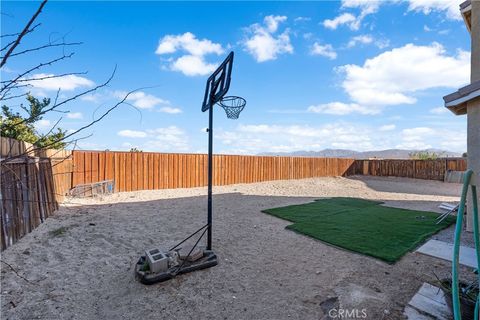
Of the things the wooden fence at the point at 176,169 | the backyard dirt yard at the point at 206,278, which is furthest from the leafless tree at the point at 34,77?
the wooden fence at the point at 176,169

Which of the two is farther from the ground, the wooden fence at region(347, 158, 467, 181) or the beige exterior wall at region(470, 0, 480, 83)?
the beige exterior wall at region(470, 0, 480, 83)

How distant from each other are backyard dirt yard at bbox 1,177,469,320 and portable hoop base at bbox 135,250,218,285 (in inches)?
2.5

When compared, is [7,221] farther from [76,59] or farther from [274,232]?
[274,232]

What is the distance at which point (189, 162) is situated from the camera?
1060cm

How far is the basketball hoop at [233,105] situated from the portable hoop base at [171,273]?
213 centimetres

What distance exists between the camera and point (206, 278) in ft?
9.34

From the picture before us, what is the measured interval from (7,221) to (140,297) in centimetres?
231

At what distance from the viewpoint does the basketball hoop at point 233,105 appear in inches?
148

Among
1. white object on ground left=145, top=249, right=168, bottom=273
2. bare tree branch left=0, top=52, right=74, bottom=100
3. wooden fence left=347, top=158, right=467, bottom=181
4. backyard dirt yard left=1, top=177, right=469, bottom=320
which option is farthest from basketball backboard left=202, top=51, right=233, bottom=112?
wooden fence left=347, top=158, right=467, bottom=181

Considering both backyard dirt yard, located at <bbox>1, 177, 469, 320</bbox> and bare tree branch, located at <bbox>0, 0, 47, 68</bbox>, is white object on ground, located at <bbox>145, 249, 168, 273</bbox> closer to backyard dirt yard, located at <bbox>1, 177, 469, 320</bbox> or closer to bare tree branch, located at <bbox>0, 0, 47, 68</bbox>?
backyard dirt yard, located at <bbox>1, 177, 469, 320</bbox>

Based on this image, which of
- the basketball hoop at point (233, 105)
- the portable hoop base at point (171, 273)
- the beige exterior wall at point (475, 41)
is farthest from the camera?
the beige exterior wall at point (475, 41)

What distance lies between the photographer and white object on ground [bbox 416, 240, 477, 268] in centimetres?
316

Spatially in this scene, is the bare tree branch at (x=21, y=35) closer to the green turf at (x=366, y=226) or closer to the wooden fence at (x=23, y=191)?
the wooden fence at (x=23, y=191)

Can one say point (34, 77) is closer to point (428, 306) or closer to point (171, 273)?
point (171, 273)
